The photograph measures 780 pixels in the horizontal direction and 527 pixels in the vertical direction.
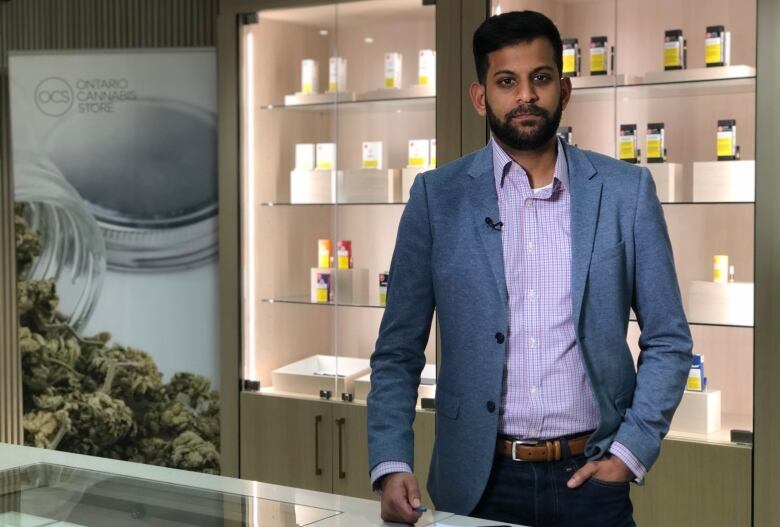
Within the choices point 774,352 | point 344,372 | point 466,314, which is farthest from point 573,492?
point 344,372

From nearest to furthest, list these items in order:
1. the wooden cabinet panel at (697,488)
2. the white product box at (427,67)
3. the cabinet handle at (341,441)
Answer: the wooden cabinet panel at (697,488)
the white product box at (427,67)
the cabinet handle at (341,441)

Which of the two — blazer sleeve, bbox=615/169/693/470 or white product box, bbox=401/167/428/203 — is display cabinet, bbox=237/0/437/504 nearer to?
white product box, bbox=401/167/428/203

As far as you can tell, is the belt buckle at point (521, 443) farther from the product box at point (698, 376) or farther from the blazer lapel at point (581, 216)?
the product box at point (698, 376)

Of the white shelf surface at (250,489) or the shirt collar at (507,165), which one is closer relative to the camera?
the white shelf surface at (250,489)

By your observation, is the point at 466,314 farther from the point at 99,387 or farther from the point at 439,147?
the point at 99,387

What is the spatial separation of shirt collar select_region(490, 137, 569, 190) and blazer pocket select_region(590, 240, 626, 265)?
160 mm

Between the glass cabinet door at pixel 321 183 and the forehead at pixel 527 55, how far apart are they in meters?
2.29

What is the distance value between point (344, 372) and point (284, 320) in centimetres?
35

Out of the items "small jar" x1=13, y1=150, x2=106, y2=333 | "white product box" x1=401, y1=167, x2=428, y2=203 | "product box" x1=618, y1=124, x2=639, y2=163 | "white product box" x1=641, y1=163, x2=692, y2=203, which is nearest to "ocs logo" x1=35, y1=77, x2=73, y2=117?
"small jar" x1=13, y1=150, x2=106, y2=333

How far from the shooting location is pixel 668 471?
3674 millimetres

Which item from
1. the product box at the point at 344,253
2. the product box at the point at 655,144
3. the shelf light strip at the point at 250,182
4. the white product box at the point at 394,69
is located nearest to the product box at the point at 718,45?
the product box at the point at 655,144

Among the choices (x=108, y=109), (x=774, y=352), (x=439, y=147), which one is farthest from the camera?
(x=108, y=109)

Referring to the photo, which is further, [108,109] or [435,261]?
[108,109]

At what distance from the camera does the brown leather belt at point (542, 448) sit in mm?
2016
